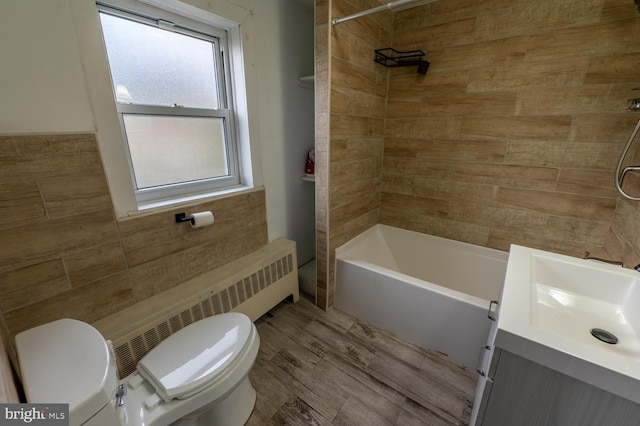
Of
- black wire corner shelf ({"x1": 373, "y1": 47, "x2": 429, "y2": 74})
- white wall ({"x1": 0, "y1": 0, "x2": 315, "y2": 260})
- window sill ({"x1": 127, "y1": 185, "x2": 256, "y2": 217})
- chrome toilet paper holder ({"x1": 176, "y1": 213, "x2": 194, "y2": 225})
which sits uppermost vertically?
black wire corner shelf ({"x1": 373, "y1": 47, "x2": 429, "y2": 74})

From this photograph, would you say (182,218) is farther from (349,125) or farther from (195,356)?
(349,125)

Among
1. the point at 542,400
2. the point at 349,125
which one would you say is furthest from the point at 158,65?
the point at 542,400

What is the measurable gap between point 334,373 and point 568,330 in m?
1.16

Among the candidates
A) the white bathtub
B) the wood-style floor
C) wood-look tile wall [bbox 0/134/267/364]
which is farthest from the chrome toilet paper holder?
A: the white bathtub

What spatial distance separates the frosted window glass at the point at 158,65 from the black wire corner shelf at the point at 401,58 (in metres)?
1.23

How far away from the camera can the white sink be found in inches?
25.8

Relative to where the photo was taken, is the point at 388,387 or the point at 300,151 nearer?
the point at 388,387

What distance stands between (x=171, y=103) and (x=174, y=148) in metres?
0.24

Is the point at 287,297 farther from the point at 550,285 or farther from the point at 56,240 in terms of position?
the point at 550,285

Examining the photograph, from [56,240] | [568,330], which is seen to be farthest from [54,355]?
[568,330]

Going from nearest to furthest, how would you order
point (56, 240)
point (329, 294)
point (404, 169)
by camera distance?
point (56, 240) < point (329, 294) < point (404, 169)

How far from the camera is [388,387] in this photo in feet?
4.85

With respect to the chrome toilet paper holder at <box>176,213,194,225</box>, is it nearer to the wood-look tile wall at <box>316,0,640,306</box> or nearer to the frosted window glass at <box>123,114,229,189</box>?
the frosted window glass at <box>123,114,229,189</box>

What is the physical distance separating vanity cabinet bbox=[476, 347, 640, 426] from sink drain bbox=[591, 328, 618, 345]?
31 centimetres
